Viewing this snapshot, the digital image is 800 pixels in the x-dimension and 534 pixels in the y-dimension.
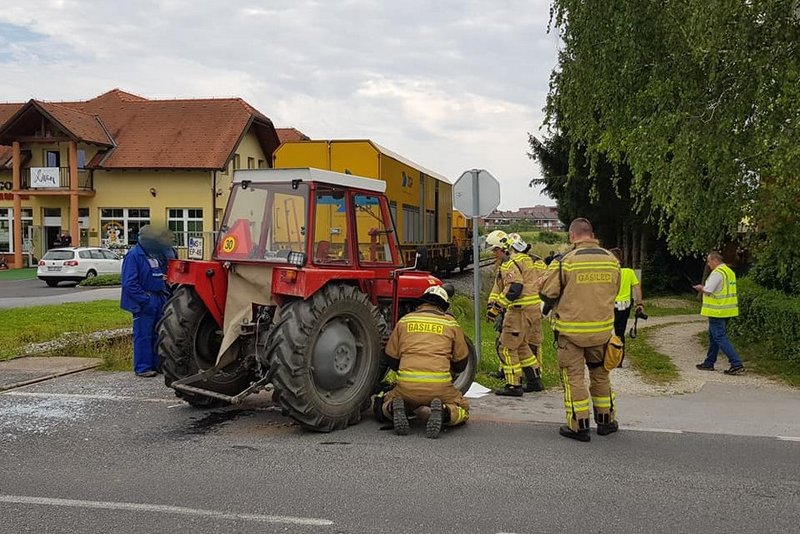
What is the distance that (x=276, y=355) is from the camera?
612 cm

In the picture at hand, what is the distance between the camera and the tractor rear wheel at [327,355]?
241 inches

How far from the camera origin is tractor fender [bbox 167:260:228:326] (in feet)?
22.9

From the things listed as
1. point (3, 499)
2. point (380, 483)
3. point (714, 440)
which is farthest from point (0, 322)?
point (714, 440)

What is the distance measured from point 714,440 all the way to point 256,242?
452 cm

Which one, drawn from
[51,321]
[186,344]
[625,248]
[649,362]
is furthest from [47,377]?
[625,248]

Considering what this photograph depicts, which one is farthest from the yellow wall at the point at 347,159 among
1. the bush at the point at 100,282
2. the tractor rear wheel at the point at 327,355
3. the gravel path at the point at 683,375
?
the bush at the point at 100,282

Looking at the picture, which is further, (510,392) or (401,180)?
(401,180)

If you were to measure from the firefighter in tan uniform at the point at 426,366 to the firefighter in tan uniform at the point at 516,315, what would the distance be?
1738mm

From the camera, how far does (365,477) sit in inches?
208

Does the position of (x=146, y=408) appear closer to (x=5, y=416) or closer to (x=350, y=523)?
(x=5, y=416)

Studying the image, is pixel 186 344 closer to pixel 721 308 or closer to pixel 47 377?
pixel 47 377

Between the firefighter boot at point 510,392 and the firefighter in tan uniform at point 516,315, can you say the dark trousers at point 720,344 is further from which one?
the firefighter boot at point 510,392

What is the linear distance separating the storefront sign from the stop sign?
32.6 metres

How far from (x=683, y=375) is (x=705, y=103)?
13.2 feet
